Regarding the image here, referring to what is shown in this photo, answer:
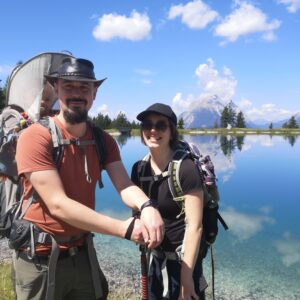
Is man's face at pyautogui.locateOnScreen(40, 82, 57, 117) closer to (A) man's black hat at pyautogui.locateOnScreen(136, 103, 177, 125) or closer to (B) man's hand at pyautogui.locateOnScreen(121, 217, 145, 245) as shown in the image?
(A) man's black hat at pyautogui.locateOnScreen(136, 103, 177, 125)

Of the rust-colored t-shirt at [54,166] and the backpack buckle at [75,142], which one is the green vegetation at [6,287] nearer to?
the rust-colored t-shirt at [54,166]

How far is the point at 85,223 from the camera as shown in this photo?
8.19 ft

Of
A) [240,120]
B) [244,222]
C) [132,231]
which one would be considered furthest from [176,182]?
[240,120]

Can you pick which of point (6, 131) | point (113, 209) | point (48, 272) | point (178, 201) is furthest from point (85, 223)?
point (113, 209)

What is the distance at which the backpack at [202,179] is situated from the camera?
3.58m

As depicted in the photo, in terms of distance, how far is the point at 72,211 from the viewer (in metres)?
2.51

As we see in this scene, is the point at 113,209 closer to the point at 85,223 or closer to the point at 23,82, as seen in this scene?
the point at 23,82

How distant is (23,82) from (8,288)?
4239mm

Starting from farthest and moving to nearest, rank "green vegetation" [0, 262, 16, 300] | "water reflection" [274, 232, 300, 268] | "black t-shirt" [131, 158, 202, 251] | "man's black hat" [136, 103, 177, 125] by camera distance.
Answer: "water reflection" [274, 232, 300, 268]
"green vegetation" [0, 262, 16, 300]
"man's black hat" [136, 103, 177, 125]
"black t-shirt" [131, 158, 202, 251]

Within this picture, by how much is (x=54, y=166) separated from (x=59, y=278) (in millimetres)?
1105

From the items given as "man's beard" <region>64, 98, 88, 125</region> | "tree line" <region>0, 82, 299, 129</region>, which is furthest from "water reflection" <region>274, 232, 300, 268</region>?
"tree line" <region>0, 82, 299, 129</region>

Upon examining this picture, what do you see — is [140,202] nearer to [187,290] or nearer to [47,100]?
[187,290]

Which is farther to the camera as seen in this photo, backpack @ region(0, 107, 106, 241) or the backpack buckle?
backpack @ region(0, 107, 106, 241)

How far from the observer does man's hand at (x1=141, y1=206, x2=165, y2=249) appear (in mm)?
2432
